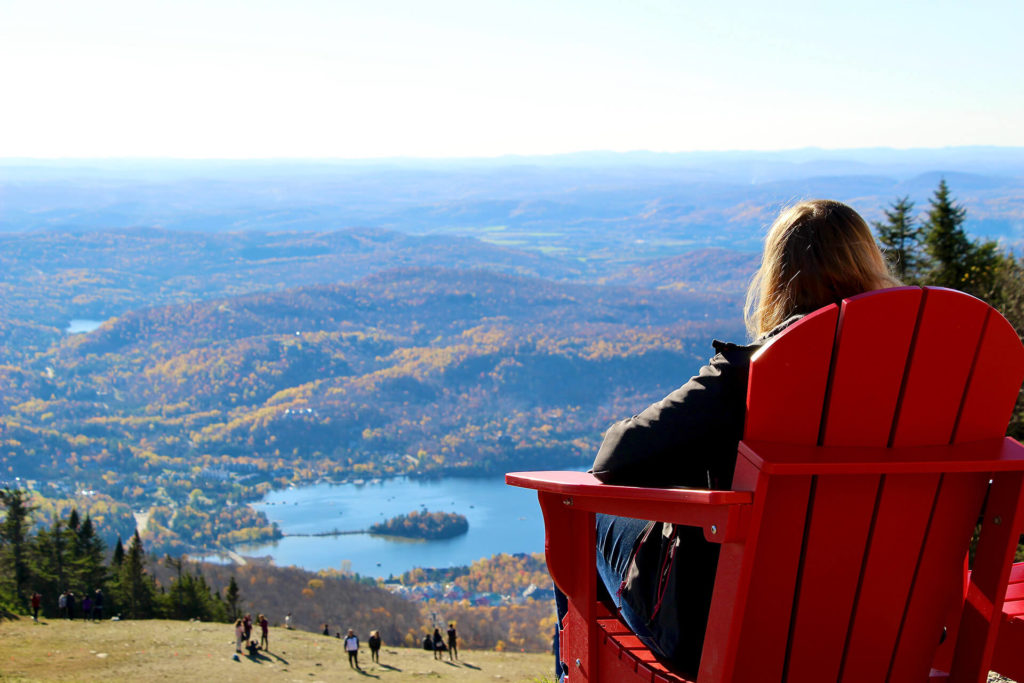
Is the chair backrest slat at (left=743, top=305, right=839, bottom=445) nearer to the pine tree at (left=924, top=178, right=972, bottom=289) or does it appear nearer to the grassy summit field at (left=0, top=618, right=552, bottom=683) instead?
the grassy summit field at (left=0, top=618, right=552, bottom=683)

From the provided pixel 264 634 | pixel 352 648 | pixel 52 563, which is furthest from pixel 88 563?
pixel 352 648

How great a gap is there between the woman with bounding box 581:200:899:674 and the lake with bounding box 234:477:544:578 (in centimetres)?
6602

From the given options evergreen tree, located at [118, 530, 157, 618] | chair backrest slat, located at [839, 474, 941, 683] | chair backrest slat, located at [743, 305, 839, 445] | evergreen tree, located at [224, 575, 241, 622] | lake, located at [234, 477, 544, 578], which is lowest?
lake, located at [234, 477, 544, 578]

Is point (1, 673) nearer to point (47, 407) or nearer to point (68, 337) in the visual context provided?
point (47, 407)

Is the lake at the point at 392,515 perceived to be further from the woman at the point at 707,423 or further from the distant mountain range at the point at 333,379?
the woman at the point at 707,423

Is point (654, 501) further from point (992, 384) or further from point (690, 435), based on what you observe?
point (992, 384)

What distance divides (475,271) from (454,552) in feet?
332

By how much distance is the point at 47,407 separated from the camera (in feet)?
378

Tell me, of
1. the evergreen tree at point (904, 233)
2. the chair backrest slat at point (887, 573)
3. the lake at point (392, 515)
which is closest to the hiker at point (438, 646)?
the evergreen tree at point (904, 233)

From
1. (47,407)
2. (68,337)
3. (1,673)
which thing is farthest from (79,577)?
(68,337)

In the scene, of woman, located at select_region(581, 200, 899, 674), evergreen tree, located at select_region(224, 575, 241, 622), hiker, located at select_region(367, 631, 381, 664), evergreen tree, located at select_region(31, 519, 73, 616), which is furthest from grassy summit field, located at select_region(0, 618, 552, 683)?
evergreen tree, located at select_region(224, 575, 241, 622)

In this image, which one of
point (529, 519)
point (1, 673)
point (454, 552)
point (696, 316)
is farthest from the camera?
point (696, 316)

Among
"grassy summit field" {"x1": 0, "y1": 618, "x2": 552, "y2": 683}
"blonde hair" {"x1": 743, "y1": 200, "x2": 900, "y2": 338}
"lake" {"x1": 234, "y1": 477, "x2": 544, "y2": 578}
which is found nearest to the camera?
"blonde hair" {"x1": 743, "y1": 200, "x2": 900, "y2": 338}

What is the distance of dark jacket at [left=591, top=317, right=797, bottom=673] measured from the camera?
151cm
